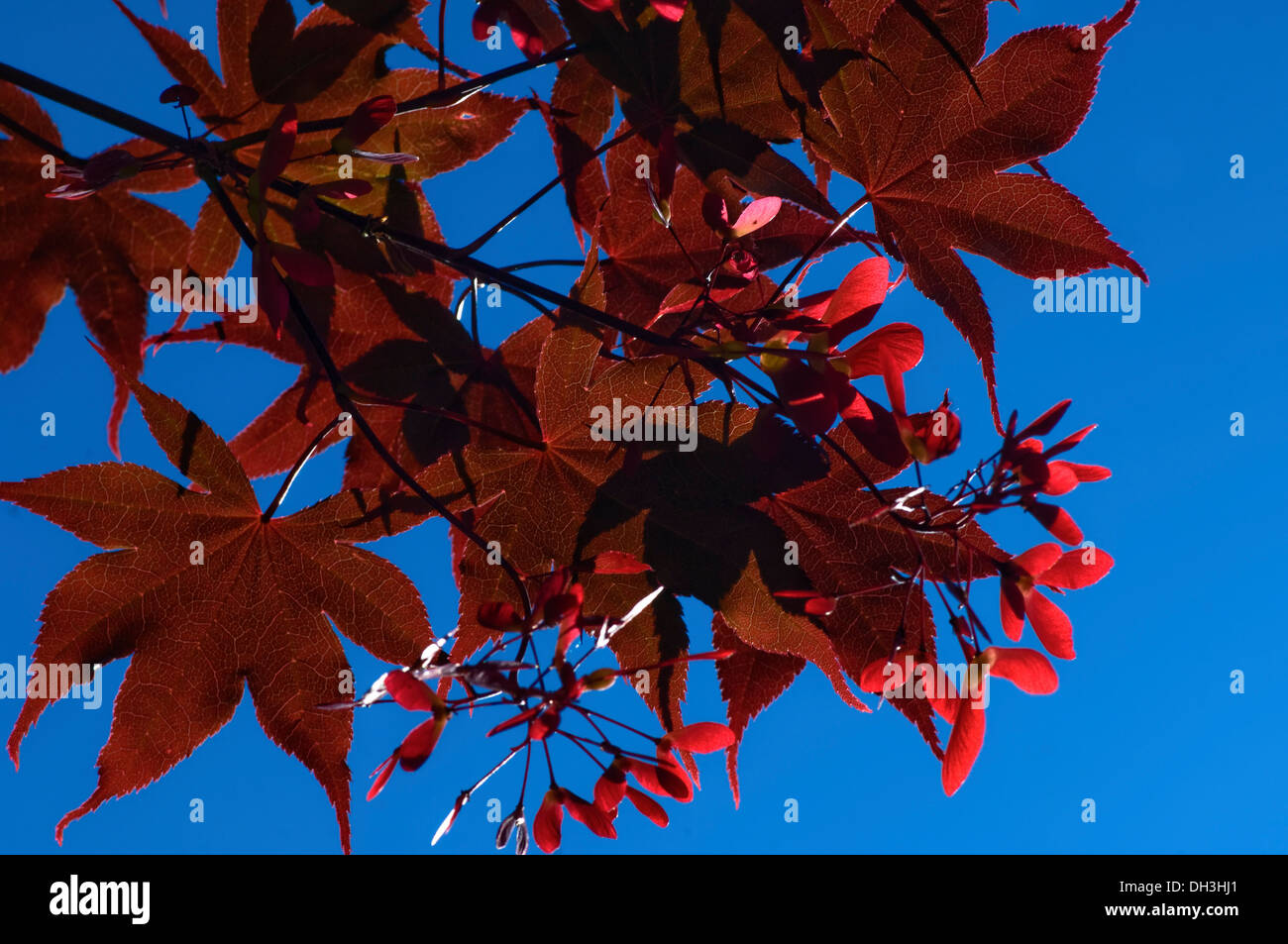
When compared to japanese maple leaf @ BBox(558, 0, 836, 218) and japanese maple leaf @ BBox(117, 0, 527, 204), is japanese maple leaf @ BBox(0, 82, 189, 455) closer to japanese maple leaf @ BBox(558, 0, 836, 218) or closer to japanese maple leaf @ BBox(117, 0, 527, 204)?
japanese maple leaf @ BBox(117, 0, 527, 204)

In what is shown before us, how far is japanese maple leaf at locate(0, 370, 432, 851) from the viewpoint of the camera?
0.78 meters

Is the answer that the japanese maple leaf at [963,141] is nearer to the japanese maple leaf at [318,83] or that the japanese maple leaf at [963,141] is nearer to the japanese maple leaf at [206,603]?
the japanese maple leaf at [318,83]

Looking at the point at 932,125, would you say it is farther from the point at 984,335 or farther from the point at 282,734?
the point at 282,734

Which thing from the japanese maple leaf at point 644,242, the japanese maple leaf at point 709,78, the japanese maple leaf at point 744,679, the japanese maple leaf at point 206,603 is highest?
the japanese maple leaf at point 709,78

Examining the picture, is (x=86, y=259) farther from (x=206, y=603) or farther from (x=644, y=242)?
(x=644, y=242)

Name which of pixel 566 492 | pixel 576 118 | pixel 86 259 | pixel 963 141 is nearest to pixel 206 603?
pixel 566 492

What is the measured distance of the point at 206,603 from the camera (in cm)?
85

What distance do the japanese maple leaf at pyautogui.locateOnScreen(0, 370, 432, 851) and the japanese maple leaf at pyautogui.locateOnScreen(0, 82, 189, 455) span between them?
11.2 inches

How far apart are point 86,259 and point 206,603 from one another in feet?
1.66

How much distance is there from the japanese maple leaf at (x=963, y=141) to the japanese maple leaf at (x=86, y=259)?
817mm

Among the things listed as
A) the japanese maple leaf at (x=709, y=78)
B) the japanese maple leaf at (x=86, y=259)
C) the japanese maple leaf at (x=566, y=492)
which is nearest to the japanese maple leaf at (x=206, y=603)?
the japanese maple leaf at (x=566, y=492)

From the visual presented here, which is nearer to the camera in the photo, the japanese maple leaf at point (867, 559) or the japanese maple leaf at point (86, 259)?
the japanese maple leaf at point (867, 559)

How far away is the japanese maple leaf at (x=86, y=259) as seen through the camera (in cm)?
102

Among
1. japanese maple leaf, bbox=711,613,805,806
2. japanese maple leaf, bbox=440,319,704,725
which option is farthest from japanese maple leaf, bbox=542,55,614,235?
japanese maple leaf, bbox=711,613,805,806
